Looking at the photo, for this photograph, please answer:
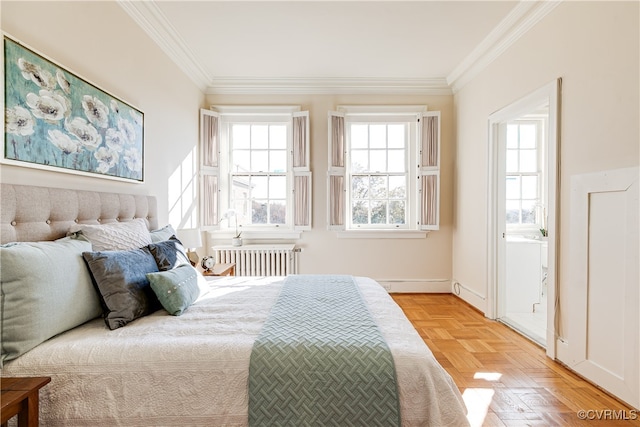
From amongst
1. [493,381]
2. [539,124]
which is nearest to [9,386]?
[493,381]

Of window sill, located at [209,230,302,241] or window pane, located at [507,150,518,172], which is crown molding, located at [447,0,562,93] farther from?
window sill, located at [209,230,302,241]

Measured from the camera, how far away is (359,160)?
167 inches

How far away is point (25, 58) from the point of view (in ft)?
5.06

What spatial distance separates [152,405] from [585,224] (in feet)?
8.89

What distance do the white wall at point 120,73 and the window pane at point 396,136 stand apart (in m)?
2.53

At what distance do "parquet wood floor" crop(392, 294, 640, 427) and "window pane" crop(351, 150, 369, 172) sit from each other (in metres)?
2.04

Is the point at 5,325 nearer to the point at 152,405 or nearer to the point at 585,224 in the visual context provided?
the point at 152,405

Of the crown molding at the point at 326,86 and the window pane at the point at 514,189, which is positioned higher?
the crown molding at the point at 326,86

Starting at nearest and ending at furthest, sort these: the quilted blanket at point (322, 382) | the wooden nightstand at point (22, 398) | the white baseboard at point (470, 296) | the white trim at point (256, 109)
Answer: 1. the wooden nightstand at point (22, 398)
2. the quilted blanket at point (322, 382)
3. the white baseboard at point (470, 296)
4. the white trim at point (256, 109)

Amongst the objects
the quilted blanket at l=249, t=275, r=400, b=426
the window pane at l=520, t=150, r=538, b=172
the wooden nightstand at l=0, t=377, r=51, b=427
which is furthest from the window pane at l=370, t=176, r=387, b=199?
the wooden nightstand at l=0, t=377, r=51, b=427

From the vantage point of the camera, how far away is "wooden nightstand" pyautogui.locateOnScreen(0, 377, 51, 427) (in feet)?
3.22

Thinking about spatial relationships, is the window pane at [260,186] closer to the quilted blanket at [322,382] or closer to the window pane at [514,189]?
the quilted blanket at [322,382]

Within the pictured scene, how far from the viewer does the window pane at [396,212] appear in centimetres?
424

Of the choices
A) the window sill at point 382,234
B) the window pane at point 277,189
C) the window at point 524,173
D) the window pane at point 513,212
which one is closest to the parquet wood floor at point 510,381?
the window sill at point 382,234
